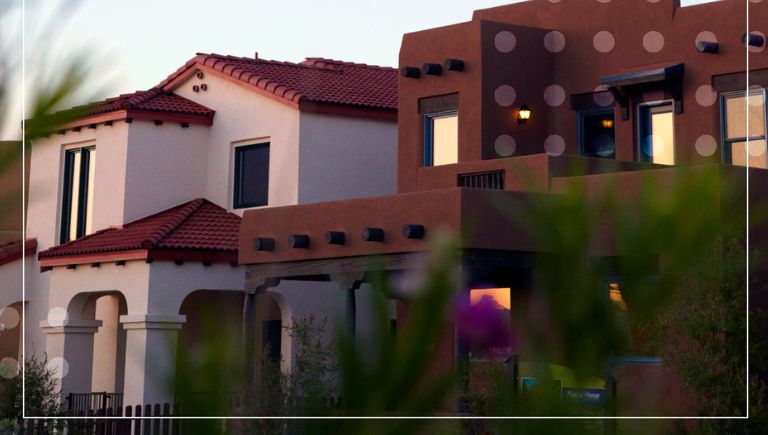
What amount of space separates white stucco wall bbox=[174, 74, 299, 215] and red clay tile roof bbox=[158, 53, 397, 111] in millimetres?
172

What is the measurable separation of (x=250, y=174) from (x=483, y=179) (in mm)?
10006

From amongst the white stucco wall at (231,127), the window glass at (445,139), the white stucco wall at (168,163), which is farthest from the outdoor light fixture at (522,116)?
the white stucco wall at (168,163)

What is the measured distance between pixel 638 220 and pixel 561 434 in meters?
0.26

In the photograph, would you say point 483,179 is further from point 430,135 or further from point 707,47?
point 707,47

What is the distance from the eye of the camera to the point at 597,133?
1647 centimetres

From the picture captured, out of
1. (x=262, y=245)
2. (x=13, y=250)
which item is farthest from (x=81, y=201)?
(x=262, y=245)

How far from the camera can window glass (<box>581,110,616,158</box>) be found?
1642 centimetres

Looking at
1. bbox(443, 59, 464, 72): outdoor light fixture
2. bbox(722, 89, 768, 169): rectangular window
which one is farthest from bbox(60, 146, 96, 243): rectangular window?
bbox(443, 59, 464, 72): outdoor light fixture

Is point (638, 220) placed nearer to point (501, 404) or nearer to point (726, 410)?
point (501, 404)

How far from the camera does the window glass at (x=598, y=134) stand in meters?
16.4

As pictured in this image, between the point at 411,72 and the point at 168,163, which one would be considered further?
the point at 411,72

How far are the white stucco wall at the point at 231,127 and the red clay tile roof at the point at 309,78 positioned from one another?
172 mm

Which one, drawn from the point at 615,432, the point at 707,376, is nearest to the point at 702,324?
the point at 707,376
